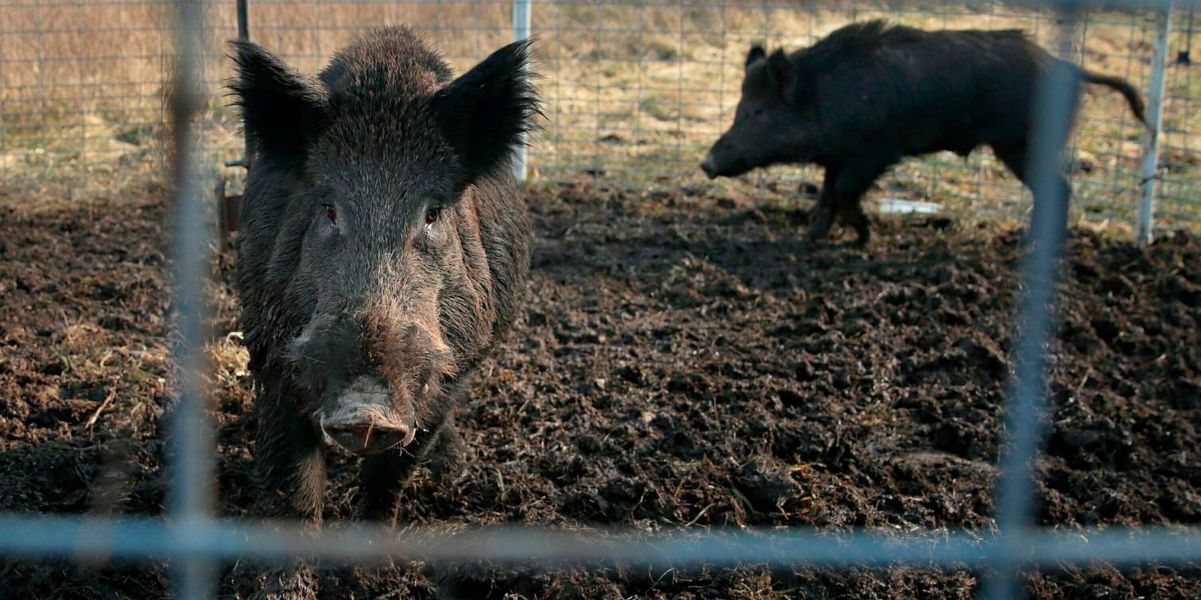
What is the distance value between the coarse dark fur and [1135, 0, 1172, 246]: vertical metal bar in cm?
11

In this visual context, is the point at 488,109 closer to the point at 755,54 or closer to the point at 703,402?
the point at 703,402

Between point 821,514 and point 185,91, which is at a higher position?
point 185,91

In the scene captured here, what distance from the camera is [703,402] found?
5047mm

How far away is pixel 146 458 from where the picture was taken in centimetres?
426

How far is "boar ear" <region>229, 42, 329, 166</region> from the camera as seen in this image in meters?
3.30

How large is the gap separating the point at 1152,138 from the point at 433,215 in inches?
257

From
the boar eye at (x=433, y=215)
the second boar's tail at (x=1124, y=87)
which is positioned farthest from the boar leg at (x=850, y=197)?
the boar eye at (x=433, y=215)

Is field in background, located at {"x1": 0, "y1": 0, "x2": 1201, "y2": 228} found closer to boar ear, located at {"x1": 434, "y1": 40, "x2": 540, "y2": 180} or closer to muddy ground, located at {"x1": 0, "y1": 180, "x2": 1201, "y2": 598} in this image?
muddy ground, located at {"x1": 0, "y1": 180, "x2": 1201, "y2": 598}

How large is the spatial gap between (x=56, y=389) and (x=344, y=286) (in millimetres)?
2253

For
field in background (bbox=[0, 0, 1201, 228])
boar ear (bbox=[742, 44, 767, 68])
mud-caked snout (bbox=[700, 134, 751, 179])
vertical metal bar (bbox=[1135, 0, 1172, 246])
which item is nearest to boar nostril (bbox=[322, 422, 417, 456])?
field in background (bbox=[0, 0, 1201, 228])

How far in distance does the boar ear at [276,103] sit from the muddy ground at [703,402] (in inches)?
51.3

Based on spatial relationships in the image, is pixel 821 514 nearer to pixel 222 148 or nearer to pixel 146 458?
pixel 146 458

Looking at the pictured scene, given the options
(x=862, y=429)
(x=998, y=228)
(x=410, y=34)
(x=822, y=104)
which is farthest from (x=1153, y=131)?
(x=410, y=34)

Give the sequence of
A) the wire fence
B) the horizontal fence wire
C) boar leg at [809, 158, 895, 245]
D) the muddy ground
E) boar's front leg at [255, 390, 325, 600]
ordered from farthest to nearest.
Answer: boar leg at [809, 158, 895, 245], the muddy ground, boar's front leg at [255, 390, 325, 600], the horizontal fence wire, the wire fence
